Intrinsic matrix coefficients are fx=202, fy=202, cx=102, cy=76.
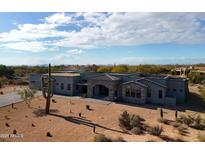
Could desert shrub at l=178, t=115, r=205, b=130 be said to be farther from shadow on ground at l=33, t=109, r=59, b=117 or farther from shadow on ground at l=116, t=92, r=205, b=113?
shadow on ground at l=33, t=109, r=59, b=117

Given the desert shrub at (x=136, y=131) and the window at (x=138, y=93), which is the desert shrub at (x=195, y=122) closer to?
the desert shrub at (x=136, y=131)

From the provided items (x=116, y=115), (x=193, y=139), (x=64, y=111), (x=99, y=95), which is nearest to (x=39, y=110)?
(x=64, y=111)

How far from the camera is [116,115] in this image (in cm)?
2417

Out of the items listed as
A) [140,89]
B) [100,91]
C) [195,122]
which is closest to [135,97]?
[140,89]

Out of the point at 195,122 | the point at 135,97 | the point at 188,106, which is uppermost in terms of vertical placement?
the point at 135,97

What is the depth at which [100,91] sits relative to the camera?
1407 inches

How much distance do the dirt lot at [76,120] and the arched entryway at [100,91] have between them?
4.10 metres

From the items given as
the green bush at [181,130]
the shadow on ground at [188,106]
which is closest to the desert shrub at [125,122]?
the green bush at [181,130]

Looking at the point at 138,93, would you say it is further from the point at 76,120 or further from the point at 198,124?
the point at 76,120

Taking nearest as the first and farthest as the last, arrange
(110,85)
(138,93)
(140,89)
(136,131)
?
(136,131)
(140,89)
(138,93)
(110,85)

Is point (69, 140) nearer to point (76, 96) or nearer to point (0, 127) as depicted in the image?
point (0, 127)

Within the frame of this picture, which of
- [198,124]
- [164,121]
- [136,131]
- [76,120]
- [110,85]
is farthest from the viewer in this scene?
[110,85]

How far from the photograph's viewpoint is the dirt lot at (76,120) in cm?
1770

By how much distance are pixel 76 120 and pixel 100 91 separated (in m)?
13.9
